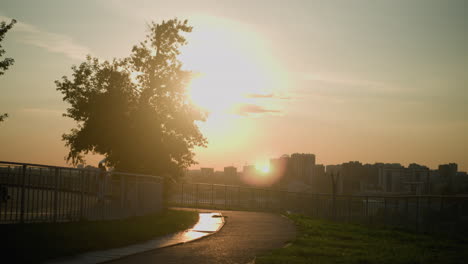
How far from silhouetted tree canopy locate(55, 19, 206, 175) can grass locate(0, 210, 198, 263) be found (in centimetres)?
2060

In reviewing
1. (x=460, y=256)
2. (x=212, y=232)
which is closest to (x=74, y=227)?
(x=212, y=232)

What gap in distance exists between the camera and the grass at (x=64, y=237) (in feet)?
35.6

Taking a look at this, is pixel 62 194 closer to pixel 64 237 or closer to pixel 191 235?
pixel 64 237

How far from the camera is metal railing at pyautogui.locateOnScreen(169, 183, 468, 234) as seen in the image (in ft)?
62.3

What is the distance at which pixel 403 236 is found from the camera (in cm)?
1772

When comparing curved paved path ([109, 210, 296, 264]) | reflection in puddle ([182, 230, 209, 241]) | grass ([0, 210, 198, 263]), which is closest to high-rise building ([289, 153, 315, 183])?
curved paved path ([109, 210, 296, 264])

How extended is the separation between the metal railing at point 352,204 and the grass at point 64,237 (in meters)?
9.84

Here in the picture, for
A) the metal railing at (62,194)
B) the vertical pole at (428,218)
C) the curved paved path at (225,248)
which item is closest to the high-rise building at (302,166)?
the vertical pole at (428,218)

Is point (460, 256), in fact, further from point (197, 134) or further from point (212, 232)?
point (197, 134)

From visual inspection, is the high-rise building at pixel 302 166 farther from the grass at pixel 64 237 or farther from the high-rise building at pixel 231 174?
the grass at pixel 64 237

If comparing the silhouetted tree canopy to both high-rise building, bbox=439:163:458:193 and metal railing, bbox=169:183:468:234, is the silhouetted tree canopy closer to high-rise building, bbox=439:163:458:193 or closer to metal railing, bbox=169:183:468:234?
metal railing, bbox=169:183:468:234

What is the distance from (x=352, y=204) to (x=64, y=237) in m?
18.6

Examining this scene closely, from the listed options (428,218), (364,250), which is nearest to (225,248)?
(364,250)

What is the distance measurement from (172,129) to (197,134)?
7.28 ft
